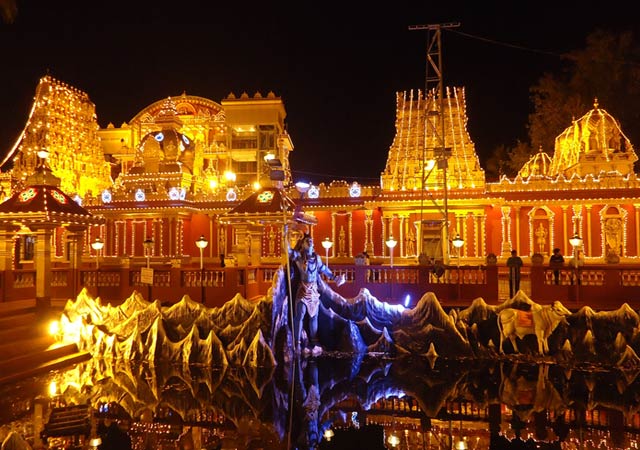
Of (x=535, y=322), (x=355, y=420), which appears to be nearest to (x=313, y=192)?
(x=535, y=322)

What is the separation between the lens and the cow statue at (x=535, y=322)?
1255 cm

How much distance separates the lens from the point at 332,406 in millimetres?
9578

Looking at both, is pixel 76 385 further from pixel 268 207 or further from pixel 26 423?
pixel 268 207

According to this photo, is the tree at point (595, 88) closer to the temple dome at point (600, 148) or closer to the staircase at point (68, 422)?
the temple dome at point (600, 148)

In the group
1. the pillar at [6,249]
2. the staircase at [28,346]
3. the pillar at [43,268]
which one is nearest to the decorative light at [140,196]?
the pillar at [6,249]

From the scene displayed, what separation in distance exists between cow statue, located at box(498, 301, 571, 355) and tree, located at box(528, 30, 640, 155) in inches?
1047

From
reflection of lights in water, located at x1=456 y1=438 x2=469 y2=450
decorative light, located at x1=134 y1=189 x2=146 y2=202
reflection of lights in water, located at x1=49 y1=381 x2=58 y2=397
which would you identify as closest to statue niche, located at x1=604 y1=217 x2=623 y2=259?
reflection of lights in water, located at x1=456 y1=438 x2=469 y2=450

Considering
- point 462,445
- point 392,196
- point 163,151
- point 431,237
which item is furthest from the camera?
point 163,151

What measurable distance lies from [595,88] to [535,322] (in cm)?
3177

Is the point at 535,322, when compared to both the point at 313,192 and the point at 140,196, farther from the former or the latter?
the point at 140,196

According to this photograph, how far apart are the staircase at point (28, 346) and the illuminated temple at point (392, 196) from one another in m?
7.33

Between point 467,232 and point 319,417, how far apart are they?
19.2 metres

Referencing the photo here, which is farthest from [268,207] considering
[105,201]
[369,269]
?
[105,201]

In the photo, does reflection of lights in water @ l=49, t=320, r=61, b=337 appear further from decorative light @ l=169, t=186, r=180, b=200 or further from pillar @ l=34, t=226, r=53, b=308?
decorative light @ l=169, t=186, r=180, b=200
